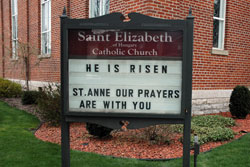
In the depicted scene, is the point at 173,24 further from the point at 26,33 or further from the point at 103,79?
the point at 26,33

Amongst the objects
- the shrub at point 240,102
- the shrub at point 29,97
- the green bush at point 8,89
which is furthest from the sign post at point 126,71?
the green bush at point 8,89

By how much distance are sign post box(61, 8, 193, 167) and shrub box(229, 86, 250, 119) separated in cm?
625

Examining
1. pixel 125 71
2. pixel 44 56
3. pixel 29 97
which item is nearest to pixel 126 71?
pixel 125 71

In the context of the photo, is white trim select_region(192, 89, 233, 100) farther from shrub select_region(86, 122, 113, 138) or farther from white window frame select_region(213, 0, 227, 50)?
shrub select_region(86, 122, 113, 138)

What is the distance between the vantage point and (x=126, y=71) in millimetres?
2848

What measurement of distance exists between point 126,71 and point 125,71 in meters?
0.01

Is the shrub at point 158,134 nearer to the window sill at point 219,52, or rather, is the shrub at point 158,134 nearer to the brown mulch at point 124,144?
the brown mulch at point 124,144

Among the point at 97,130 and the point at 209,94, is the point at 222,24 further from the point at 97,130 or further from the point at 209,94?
the point at 97,130

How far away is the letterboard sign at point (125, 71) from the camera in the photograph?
2.79 m

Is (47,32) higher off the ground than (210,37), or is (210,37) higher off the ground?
(47,32)

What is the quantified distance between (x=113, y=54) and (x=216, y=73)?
6978 millimetres

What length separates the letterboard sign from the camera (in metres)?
2.79

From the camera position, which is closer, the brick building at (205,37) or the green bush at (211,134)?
the green bush at (211,134)

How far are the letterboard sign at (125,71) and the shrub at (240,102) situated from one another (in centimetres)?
637
